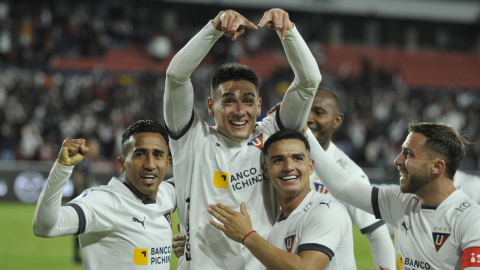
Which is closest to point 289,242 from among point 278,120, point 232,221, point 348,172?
point 232,221

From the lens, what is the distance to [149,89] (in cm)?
1834

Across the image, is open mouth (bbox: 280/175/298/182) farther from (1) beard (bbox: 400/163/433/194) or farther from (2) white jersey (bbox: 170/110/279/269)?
(1) beard (bbox: 400/163/433/194)

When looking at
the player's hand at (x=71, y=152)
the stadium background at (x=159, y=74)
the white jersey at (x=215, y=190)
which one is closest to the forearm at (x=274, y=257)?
the white jersey at (x=215, y=190)

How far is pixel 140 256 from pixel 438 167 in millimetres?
2044

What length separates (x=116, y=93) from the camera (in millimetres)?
17656

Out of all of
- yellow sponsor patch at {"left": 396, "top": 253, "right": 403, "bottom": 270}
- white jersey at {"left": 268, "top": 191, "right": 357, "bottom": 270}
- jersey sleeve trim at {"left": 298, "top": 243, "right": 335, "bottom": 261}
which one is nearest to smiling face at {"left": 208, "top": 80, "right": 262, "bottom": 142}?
white jersey at {"left": 268, "top": 191, "right": 357, "bottom": 270}

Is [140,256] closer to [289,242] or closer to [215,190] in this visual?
[215,190]

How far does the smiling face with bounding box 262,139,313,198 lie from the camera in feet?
11.6

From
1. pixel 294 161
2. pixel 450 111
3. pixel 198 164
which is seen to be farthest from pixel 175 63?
pixel 450 111

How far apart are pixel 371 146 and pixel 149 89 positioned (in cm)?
773

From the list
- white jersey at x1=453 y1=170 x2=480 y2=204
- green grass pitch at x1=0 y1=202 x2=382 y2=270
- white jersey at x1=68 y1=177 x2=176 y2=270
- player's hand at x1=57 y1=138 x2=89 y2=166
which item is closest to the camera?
player's hand at x1=57 y1=138 x2=89 y2=166

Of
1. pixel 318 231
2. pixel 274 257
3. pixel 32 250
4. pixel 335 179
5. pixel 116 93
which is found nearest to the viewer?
pixel 274 257

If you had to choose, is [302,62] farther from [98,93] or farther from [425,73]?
[425,73]

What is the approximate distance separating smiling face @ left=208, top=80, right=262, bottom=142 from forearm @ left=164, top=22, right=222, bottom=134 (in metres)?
0.24
